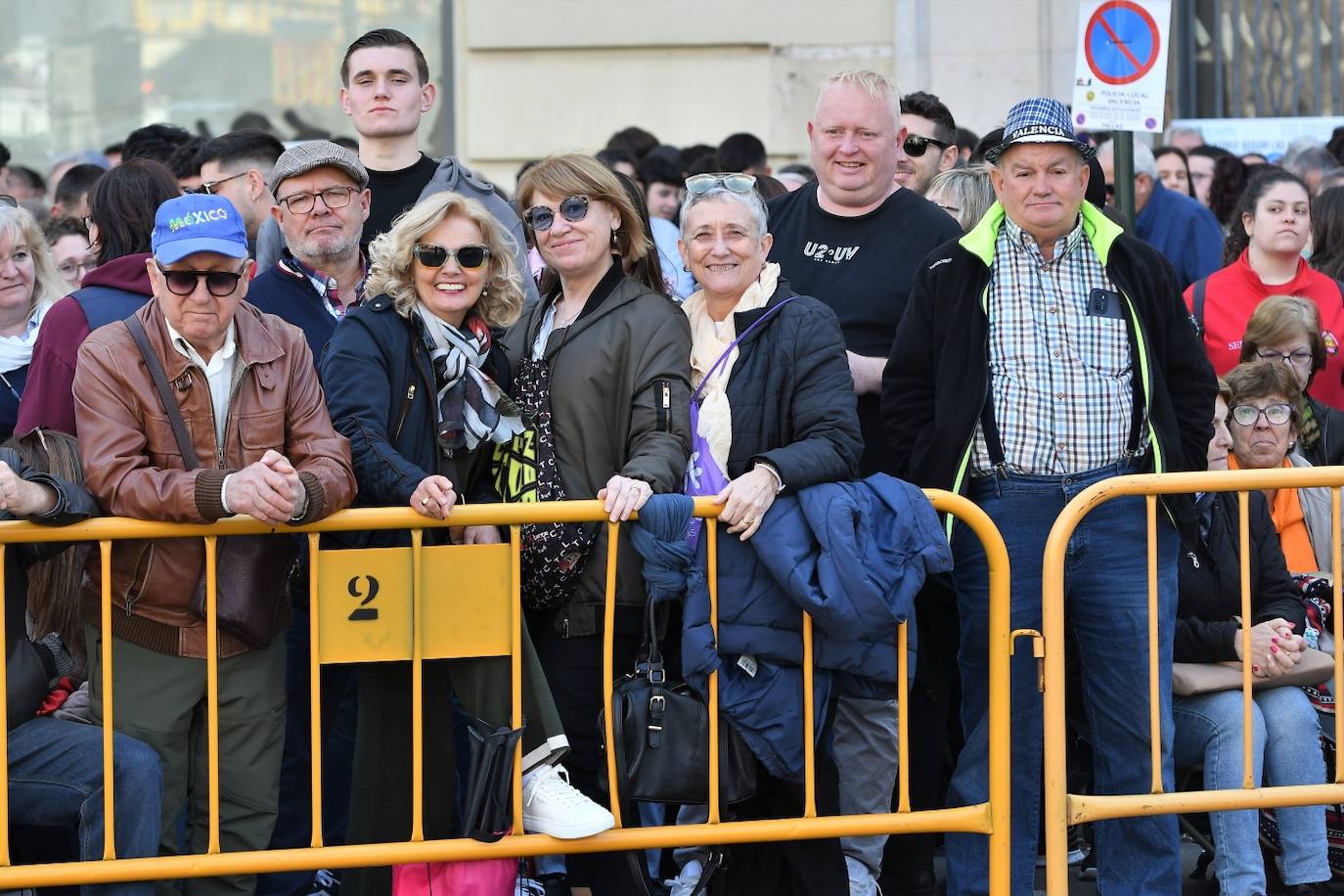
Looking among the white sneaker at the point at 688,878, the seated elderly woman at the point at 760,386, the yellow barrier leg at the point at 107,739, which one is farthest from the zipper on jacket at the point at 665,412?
the yellow barrier leg at the point at 107,739

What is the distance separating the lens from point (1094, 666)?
5008mm

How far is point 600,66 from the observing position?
38.0ft

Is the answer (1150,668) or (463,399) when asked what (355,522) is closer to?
(463,399)

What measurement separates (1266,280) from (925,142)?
4.94 ft

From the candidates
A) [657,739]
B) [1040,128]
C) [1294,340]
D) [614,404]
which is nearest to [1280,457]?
[1294,340]

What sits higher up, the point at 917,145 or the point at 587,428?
the point at 917,145

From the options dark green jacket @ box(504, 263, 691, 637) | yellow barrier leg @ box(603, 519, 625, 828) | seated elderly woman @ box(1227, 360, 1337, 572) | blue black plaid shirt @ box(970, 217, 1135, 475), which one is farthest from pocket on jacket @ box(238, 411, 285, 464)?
seated elderly woman @ box(1227, 360, 1337, 572)

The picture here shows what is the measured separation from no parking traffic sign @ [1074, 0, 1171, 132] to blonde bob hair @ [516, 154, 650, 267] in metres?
2.72

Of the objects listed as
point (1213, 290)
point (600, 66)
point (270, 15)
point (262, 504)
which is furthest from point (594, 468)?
point (270, 15)

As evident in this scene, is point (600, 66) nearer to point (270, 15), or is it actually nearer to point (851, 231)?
point (270, 15)

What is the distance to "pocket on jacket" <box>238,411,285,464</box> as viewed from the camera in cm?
454

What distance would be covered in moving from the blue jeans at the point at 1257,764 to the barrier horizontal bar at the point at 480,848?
0.92 meters

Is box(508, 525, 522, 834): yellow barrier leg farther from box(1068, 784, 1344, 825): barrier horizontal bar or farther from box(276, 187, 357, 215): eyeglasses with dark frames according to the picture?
box(1068, 784, 1344, 825): barrier horizontal bar

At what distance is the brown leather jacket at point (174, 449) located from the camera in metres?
4.36
